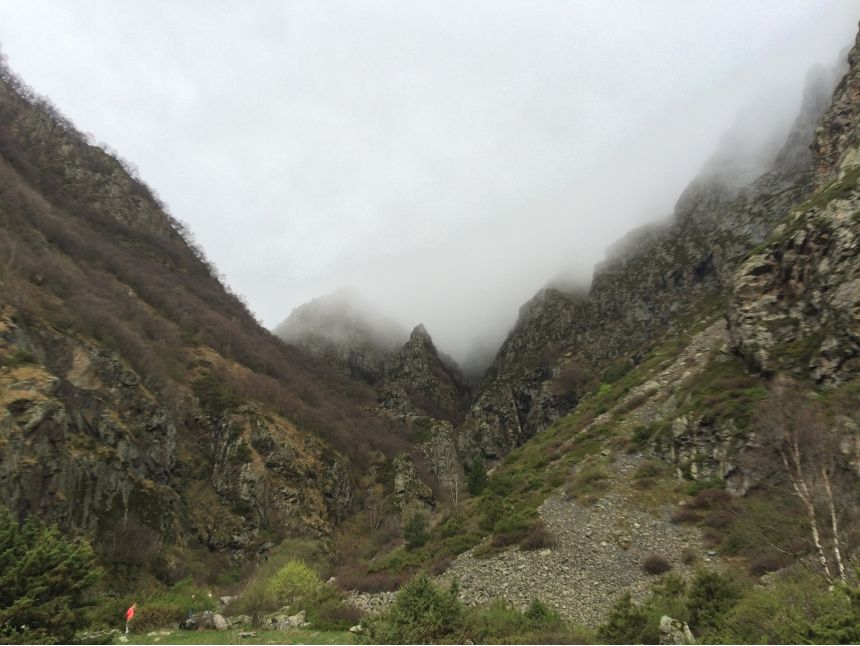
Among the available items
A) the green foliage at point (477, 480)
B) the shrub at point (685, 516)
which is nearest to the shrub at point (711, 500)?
the shrub at point (685, 516)

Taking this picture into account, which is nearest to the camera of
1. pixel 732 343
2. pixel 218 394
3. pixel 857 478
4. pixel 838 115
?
pixel 857 478

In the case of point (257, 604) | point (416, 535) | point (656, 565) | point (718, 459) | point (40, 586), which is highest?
point (718, 459)

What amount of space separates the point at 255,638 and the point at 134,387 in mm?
44330

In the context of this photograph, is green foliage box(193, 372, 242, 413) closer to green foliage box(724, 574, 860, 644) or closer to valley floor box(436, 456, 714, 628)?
valley floor box(436, 456, 714, 628)

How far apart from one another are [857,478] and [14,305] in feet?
199

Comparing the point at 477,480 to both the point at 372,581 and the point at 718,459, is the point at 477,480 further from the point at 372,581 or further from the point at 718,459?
the point at 718,459

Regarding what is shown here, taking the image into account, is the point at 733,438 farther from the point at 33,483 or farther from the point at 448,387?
the point at 448,387

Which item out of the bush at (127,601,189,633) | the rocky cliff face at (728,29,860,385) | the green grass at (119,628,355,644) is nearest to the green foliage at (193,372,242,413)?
the bush at (127,601,189,633)

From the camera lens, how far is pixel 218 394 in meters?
70.4

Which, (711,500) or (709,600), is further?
(711,500)

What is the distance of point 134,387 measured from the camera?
53688 millimetres

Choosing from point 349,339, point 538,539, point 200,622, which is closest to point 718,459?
point 538,539

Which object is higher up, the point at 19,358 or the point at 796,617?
the point at 19,358

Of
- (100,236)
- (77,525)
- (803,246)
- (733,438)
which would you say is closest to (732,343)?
(803,246)
